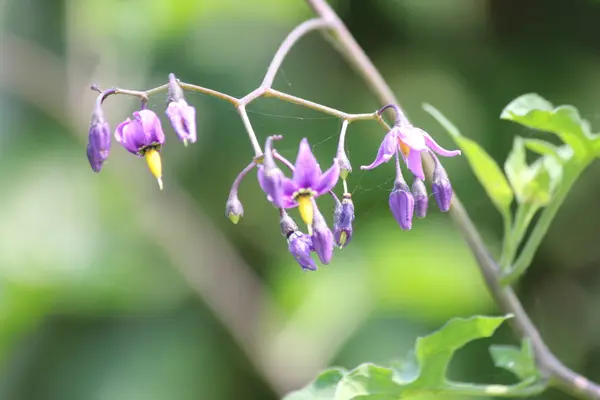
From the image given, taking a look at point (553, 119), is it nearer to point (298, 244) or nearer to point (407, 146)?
point (407, 146)

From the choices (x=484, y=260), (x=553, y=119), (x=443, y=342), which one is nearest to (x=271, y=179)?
(x=443, y=342)

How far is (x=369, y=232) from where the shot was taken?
397 cm

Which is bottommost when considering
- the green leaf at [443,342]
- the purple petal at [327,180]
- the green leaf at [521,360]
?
the green leaf at [521,360]

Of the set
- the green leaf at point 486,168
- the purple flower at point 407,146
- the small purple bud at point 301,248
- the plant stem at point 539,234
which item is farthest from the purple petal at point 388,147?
the plant stem at point 539,234

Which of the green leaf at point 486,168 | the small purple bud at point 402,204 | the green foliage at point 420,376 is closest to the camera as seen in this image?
the small purple bud at point 402,204

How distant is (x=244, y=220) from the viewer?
15.6 ft

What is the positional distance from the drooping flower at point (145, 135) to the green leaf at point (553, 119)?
80 centimetres

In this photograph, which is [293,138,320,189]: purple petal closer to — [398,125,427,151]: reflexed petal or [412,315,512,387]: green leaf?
[398,125,427,151]: reflexed petal

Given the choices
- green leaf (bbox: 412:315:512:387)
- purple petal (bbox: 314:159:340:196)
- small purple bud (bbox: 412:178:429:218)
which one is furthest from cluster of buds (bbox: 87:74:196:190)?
green leaf (bbox: 412:315:512:387)

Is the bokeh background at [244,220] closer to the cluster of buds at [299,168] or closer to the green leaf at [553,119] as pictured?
the green leaf at [553,119]

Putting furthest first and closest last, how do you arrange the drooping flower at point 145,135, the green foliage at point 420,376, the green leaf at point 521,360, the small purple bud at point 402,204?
1. the green leaf at point 521,360
2. the green foliage at point 420,376
3. the small purple bud at point 402,204
4. the drooping flower at point 145,135

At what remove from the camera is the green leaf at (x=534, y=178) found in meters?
2.18

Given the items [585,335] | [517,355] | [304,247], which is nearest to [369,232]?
[585,335]

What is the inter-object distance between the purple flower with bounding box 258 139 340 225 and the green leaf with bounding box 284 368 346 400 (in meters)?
0.55
